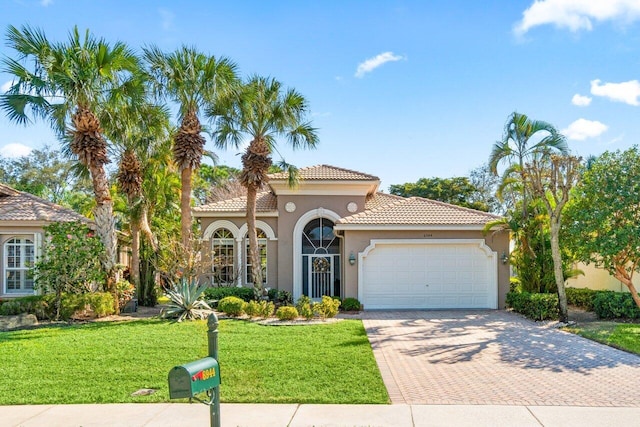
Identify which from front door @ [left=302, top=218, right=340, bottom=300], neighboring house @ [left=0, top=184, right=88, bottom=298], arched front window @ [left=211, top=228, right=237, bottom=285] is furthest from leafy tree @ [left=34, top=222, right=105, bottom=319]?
front door @ [left=302, top=218, right=340, bottom=300]

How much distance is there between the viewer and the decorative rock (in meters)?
14.9

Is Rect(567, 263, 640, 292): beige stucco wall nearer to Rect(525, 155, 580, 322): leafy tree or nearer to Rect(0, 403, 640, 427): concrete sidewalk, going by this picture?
Rect(525, 155, 580, 322): leafy tree

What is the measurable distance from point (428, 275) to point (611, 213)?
21.5ft

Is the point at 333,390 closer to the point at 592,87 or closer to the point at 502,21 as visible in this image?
the point at 502,21


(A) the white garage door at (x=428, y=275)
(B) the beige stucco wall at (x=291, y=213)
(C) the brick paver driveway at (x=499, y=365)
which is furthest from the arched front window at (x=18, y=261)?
(C) the brick paver driveway at (x=499, y=365)

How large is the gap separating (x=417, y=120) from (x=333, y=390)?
16201 millimetres

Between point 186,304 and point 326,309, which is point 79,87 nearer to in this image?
point 186,304

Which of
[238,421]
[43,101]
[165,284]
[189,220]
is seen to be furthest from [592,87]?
[165,284]

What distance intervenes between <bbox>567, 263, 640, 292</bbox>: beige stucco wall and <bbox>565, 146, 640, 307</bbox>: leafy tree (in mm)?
4389

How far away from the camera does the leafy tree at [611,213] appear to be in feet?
A: 46.5

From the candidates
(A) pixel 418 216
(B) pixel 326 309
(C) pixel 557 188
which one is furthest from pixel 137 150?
(C) pixel 557 188

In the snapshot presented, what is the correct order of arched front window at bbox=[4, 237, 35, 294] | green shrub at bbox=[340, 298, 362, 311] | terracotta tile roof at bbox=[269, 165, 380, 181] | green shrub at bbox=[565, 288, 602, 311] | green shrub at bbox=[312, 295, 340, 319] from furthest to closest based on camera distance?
terracotta tile roof at bbox=[269, 165, 380, 181]
arched front window at bbox=[4, 237, 35, 294]
green shrub at bbox=[340, 298, 362, 311]
green shrub at bbox=[565, 288, 602, 311]
green shrub at bbox=[312, 295, 340, 319]

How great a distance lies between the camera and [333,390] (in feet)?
25.3

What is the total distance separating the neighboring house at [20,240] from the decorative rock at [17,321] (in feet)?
10.8
